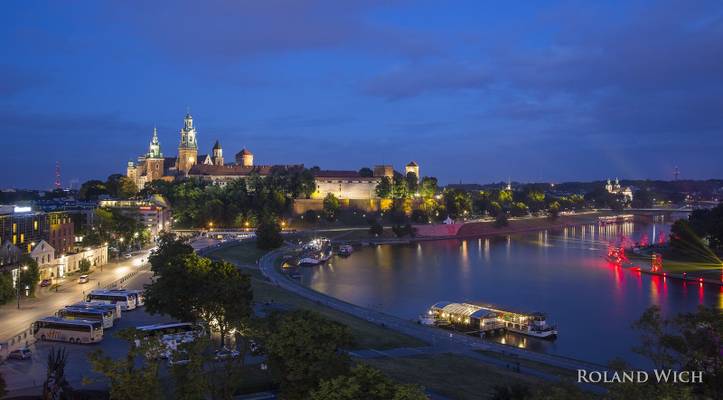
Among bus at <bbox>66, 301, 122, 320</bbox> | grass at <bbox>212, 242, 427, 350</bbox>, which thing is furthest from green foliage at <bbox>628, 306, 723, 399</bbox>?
bus at <bbox>66, 301, 122, 320</bbox>

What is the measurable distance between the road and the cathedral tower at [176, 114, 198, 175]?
44164 mm

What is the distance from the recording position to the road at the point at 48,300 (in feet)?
50.0

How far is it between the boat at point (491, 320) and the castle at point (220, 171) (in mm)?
39852

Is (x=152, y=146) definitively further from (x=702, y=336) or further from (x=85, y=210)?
(x=702, y=336)

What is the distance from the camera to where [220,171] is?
66.9m

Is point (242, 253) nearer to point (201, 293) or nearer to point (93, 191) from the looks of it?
point (201, 293)

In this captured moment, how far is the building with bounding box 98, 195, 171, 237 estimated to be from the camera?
42.7 metres

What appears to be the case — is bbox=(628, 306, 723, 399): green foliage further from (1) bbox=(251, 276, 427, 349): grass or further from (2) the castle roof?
(2) the castle roof

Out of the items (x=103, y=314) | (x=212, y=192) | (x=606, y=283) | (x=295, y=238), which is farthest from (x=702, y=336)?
(x=212, y=192)

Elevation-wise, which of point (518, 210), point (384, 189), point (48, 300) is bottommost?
point (48, 300)

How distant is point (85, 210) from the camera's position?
3453 cm

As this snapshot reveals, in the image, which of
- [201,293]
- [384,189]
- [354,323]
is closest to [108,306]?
[201,293]

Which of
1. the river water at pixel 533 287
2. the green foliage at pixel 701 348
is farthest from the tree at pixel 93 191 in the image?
the green foliage at pixel 701 348

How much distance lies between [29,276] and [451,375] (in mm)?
14114
